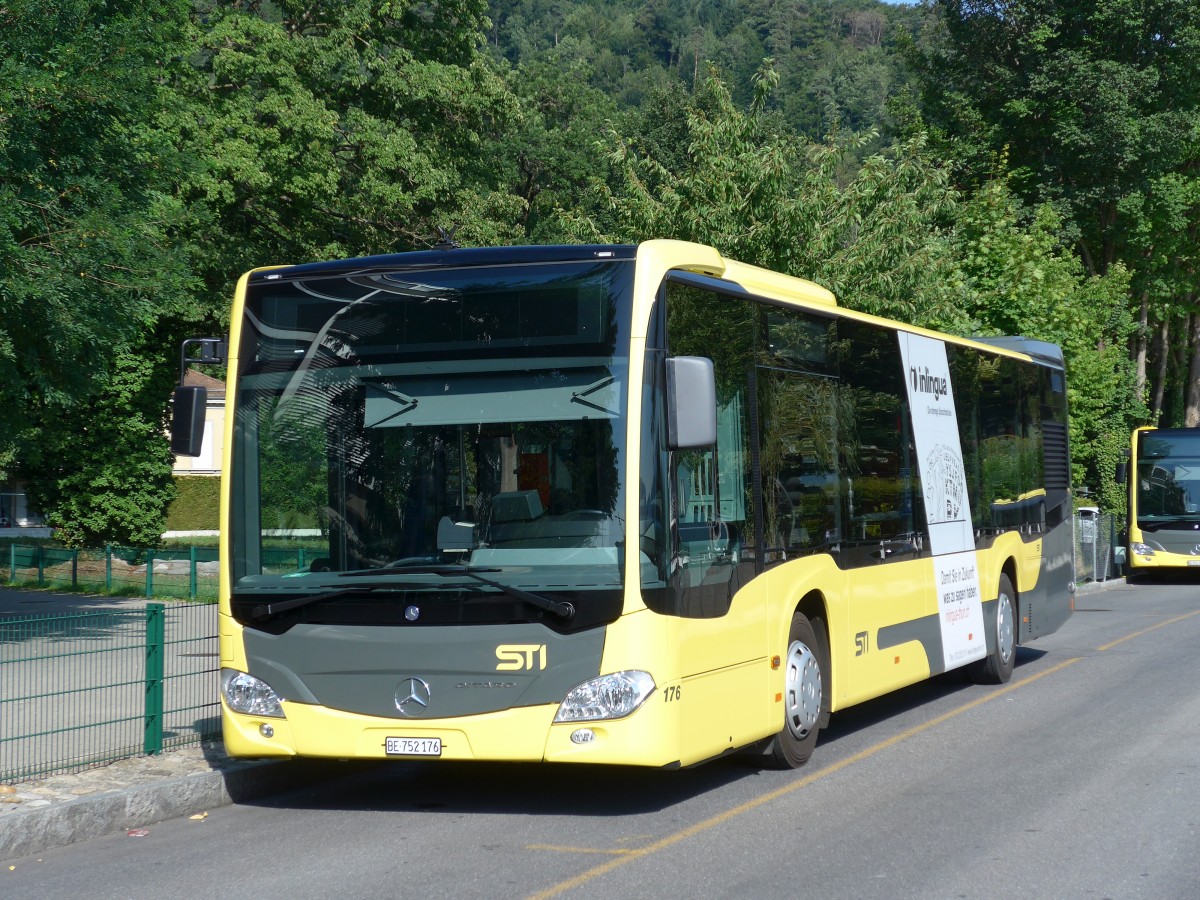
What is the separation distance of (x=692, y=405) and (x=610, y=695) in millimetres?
1553

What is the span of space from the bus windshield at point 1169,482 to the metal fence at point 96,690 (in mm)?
26076

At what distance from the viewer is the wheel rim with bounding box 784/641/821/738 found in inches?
367

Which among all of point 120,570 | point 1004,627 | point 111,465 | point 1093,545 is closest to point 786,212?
point 1004,627

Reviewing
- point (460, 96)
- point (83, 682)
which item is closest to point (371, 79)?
point (460, 96)

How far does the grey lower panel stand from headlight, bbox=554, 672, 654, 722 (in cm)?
6

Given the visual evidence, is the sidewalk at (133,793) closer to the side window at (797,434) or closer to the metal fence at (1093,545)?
the side window at (797,434)

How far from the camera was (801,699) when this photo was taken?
9.44m

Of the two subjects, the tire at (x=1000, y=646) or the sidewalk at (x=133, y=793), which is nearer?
the sidewalk at (x=133, y=793)

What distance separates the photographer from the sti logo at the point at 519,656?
7.62 meters

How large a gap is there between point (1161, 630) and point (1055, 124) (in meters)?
21.9

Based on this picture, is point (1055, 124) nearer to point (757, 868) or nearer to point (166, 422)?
point (166, 422)

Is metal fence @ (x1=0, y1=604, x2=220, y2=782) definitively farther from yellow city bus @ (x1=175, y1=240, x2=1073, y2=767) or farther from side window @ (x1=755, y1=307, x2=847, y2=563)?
side window @ (x1=755, y1=307, x2=847, y2=563)

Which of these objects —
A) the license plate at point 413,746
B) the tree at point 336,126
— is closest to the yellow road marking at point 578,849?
the license plate at point 413,746

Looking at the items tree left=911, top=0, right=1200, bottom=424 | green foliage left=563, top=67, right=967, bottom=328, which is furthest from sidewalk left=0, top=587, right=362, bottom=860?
A: tree left=911, top=0, right=1200, bottom=424
